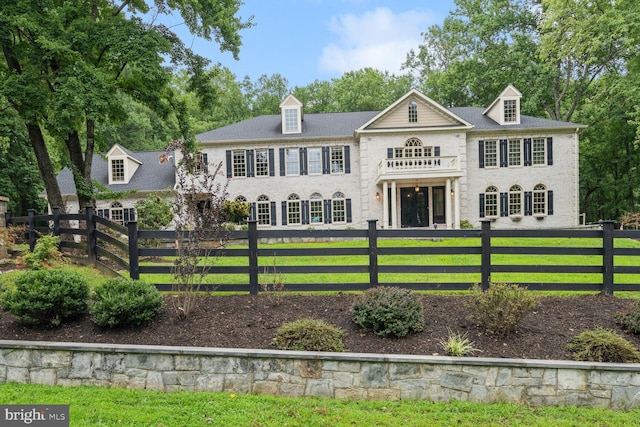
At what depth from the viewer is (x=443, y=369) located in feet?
13.4

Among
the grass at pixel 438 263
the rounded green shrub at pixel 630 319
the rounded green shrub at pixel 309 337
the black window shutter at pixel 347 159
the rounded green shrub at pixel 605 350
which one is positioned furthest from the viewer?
the black window shutter at pixel 347 159

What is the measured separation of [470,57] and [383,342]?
3248 cm

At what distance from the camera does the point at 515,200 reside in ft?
71.9

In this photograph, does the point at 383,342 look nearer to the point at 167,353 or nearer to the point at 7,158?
the point at 167,353

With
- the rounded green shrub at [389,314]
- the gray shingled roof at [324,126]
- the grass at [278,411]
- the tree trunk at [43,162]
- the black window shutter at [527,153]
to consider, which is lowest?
the grass at [278,411]

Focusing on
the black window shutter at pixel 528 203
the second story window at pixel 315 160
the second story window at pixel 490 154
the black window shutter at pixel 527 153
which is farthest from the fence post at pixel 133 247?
the black window shutter at pixel 527 153

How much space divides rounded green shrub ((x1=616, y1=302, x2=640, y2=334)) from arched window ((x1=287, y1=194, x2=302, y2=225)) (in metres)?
18.1

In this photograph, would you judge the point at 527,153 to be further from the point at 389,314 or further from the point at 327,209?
the point at 389,314

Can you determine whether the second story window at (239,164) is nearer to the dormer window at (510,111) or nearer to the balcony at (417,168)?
the balcony at (417,168)

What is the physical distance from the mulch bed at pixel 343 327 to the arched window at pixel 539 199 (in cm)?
1786

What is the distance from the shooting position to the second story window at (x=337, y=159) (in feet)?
72.9

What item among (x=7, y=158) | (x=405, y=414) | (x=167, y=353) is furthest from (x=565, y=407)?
(x=7, y=158)

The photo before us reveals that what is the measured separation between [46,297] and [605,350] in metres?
6.54

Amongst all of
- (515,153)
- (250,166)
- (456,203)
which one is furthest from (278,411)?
(515,153)
